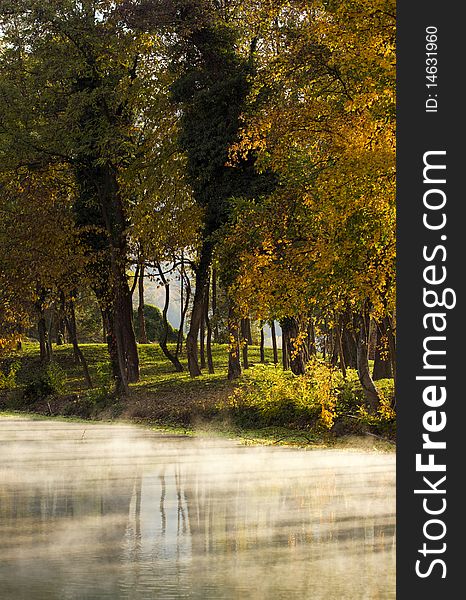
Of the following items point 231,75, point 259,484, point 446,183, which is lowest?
point 259,484

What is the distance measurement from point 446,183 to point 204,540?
403 centimetres

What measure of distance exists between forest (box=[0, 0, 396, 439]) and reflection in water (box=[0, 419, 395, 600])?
319 cm

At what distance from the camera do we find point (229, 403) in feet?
80.7

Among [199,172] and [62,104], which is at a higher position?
[62,104]

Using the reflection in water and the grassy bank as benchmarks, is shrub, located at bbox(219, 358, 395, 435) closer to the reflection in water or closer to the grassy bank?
the grassy bank

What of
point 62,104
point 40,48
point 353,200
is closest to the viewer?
point 353,200

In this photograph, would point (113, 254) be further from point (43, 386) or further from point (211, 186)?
point (43, 386)

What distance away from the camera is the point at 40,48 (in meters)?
30.0

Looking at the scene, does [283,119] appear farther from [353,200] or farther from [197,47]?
[197,47]

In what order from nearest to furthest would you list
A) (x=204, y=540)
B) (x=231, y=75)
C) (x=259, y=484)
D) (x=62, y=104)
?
(x=204, y=540) → (x=259, y=484) → (x=231, y=75) → (x=62, y=104)

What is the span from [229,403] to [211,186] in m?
6.31

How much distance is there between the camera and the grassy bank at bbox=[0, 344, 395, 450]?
2031 cm

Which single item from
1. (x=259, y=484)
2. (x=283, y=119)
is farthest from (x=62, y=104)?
(x=259, y=484)

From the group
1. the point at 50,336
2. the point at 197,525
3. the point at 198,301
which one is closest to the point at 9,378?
the point at 50,336
